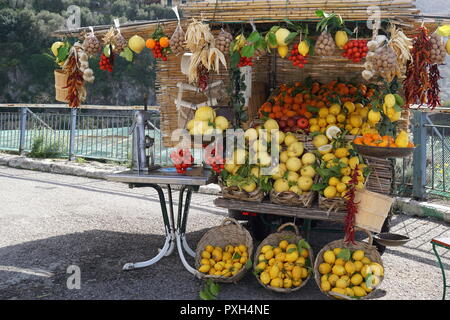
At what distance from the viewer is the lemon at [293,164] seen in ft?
14.3

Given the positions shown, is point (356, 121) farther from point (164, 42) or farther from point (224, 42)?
point (164, 42)

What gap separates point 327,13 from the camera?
13.0 feet

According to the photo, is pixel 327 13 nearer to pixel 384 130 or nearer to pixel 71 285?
pixel 384 130

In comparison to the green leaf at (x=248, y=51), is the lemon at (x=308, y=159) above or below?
below

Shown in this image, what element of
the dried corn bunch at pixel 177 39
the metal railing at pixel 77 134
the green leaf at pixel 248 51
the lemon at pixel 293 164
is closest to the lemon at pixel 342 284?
the lemon at pixel 293 164

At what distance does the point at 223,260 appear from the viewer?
444 cm

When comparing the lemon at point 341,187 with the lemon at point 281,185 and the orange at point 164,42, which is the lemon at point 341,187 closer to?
the lemon at point 281,185

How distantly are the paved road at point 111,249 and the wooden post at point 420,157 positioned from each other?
0.59 metres

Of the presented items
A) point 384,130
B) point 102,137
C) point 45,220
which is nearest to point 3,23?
point 102,137

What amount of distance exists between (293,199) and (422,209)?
359 centimetres

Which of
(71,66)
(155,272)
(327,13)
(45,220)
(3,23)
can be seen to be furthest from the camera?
(3,23)

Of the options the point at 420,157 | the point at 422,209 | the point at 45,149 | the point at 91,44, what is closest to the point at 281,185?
the point at 91,44

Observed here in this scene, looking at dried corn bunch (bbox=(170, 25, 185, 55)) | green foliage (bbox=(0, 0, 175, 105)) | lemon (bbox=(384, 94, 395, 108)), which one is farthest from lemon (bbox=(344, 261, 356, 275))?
green foliage (bbox=(0, 0, 175, 105))

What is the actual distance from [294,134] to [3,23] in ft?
181
